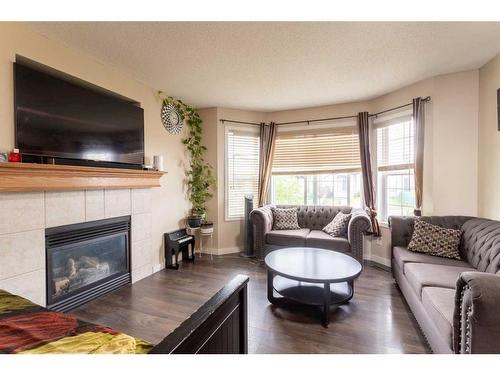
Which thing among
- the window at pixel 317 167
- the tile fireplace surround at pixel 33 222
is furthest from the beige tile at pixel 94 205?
the window at pixel 317 167

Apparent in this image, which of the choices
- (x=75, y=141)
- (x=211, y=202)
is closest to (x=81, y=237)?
(x=75, y=141)

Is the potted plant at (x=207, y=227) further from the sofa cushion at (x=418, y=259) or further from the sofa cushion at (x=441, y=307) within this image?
the sofa cushion at (x=441, y=307)

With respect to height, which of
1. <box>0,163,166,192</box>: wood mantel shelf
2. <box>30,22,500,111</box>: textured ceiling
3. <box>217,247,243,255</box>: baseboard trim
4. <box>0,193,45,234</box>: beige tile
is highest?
<box>30,22,500,111</box>: textured ceiling

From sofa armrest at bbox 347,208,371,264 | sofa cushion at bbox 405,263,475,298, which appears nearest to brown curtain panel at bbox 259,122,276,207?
sofa armrest at bbox 347,208,371,264

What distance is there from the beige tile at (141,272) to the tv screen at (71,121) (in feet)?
4.48

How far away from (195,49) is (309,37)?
1079mm

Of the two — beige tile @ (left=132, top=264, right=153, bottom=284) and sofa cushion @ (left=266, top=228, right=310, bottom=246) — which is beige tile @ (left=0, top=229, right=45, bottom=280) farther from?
sofa cushion @ (left=266, top=228, right=310, bottom=246)

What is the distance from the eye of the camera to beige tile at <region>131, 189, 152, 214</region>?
9.61ft

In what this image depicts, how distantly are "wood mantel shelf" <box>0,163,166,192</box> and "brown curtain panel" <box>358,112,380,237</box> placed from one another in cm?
324

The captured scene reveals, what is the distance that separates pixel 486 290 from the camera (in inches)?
43.4

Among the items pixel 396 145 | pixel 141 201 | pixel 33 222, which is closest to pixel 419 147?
pixel 396 145

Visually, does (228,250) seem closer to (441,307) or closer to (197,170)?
(197,170)

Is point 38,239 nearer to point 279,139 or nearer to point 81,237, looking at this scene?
point 81,237

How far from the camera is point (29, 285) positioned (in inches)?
76.0
